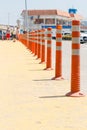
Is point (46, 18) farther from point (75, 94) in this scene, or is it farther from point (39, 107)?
point (39, 107)

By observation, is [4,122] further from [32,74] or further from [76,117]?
[32,74]

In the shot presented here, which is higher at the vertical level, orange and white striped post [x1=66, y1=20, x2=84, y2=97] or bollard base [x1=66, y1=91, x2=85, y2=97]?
orange and white striped post [x1=66, y1=20, x2=84, y2=97]

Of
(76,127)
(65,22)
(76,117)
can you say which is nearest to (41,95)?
(76,117)

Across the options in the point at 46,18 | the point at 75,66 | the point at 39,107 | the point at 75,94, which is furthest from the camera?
the point at 46,18

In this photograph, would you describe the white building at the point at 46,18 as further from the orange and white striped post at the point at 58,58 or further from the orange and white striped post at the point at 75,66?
the orange and white striped post at the point at 75,66

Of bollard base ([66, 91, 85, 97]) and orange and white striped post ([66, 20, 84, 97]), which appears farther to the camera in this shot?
orange and white striped post ([66, 20, 84, 97])

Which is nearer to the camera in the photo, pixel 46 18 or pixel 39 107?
pixel 39 107

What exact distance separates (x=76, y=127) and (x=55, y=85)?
15.4ft

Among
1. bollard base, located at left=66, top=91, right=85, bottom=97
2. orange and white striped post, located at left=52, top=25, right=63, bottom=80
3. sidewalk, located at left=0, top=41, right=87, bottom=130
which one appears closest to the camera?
sidewalk, located at left=0, top=41, right=87, bottom=130

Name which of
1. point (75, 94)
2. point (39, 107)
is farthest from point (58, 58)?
point (39, 107)

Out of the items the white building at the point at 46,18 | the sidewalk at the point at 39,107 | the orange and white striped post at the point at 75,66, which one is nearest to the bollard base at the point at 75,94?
the orange and white striped post at the point at 75,66

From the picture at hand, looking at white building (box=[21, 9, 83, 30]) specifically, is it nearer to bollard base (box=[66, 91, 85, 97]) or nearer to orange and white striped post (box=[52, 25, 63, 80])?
orange and white striped post (box=[52, 25, 63, 80])

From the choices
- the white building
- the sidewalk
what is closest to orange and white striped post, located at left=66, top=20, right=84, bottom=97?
the sidewalk

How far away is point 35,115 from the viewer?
24.5ft
